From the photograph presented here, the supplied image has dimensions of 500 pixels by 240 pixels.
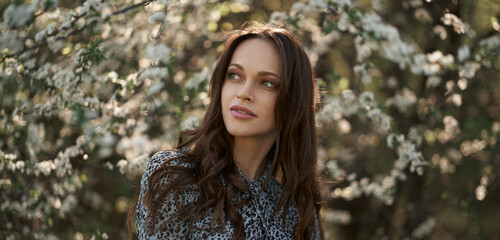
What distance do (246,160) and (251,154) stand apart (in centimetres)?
3

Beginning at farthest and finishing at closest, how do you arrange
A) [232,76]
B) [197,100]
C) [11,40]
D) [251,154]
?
[197,100] → [11,40] → [251,154] → [232,76]

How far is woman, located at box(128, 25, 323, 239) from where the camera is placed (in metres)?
1.78

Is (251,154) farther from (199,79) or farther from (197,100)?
(197,100)

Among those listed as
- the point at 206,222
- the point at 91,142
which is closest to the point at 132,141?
the point at 91,142

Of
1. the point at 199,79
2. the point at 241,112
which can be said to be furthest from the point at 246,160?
the point at 199,79

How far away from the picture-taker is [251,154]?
6.77 feet

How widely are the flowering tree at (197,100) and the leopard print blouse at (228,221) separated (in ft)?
1.68

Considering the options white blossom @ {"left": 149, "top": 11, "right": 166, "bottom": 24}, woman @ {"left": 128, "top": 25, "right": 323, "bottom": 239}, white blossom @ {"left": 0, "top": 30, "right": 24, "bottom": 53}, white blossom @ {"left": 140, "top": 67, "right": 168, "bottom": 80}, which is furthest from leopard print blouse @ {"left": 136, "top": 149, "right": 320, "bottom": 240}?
white blossom @ {"left": 0, "top": 30, "right": 24, "bottom": 53}

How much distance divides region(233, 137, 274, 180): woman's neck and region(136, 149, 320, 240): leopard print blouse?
0.13ft

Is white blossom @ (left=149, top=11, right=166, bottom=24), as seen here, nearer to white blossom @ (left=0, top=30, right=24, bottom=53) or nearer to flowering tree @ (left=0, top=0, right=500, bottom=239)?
flowering tree @ (left=0, top=0, right=500, bottom=239)

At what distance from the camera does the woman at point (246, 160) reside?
178 cm

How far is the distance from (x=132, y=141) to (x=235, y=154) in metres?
1.14

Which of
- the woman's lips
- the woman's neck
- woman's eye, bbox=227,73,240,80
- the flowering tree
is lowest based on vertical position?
the flowering tree

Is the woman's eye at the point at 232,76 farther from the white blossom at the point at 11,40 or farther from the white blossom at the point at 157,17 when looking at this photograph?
the white blossom at the point at 11,40
